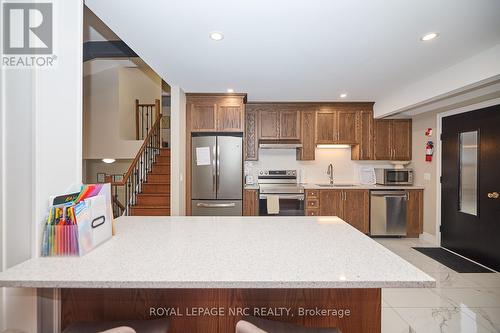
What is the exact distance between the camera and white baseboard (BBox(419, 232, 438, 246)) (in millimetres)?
4094

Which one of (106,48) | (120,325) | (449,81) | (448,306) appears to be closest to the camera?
(120,325)

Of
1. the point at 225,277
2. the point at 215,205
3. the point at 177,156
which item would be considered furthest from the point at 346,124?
the point at 225,277

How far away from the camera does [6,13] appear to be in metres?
1.07

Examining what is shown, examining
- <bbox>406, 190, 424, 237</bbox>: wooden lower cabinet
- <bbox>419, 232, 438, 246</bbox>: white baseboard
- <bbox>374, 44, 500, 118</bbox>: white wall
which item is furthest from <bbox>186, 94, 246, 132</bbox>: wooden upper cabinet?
<bbox>419, 232, 438, 246</bbox>: white baseboard

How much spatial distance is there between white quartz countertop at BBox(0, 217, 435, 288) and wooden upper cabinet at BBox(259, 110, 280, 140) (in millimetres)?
3090

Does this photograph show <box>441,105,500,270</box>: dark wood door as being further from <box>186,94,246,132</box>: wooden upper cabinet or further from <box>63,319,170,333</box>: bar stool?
<box>63,319,170,333</box>: bar stool

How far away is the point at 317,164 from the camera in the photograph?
4848 mm

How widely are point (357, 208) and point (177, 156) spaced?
10.1ft

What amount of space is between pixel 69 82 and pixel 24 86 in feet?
0.70

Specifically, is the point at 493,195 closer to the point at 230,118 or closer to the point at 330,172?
the point at 330,172

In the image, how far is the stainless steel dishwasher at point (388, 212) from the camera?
4258 mm

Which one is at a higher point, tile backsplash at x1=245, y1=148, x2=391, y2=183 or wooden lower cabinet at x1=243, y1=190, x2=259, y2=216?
tile backsplash at x1=245, y1=148, x2=391, y2=183

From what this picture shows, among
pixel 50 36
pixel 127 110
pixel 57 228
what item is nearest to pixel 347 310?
pixel 57 228

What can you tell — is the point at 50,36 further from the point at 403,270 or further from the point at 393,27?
the point at 393,27
